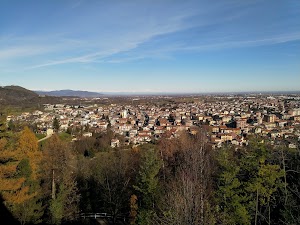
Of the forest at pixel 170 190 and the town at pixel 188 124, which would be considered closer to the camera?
the forest at pixel 170 190

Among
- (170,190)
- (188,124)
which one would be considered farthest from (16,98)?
(170,190)

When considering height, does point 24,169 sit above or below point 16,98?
below

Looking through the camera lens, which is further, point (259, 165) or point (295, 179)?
point (295, 179)

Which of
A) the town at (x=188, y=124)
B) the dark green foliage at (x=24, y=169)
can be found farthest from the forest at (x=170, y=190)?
the town at (x=188, y=124)

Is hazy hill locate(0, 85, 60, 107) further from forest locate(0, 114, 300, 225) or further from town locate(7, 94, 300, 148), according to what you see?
forest locate(0, 114, 300, 225)

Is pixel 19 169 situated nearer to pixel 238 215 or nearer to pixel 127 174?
pixel 127 174

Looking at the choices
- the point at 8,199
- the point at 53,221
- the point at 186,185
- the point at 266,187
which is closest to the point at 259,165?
the point at 266,187

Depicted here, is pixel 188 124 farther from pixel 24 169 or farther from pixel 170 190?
pixel 24 169

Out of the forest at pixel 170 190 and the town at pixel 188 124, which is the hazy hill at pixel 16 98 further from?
the forest at pixel 170 190

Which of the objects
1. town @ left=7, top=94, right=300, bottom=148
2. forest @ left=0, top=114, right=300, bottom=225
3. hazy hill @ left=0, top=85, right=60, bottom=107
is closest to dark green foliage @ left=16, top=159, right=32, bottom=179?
forest @ left=0, top=114, right=300, bottom=225

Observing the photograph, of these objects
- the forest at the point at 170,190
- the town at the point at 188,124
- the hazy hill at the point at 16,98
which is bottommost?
the town at the point at 188,124

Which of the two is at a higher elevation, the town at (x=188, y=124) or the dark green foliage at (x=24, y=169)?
the dark green foliage at (x=24, y=169)
